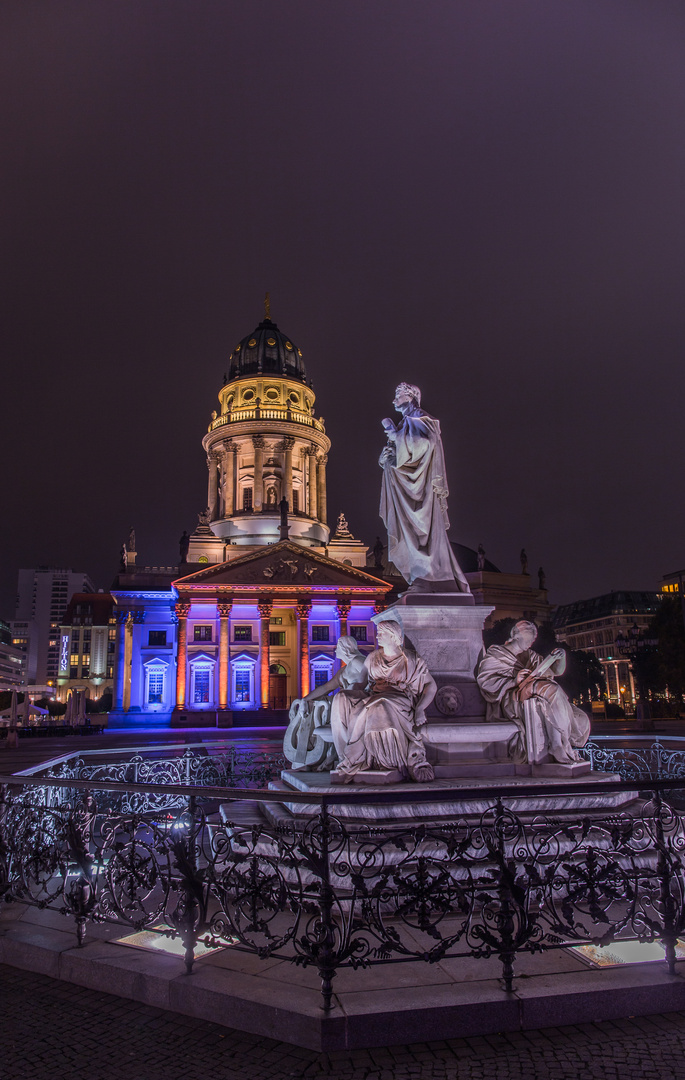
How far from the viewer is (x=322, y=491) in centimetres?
7875

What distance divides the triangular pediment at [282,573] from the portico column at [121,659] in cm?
632

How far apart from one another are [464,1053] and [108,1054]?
5.96 ft

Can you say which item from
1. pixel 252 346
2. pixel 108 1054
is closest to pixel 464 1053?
pixel 108 1054

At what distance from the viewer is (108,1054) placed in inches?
144

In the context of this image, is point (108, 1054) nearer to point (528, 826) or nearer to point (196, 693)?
point (528, 826)

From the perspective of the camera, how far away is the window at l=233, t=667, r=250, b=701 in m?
61.4

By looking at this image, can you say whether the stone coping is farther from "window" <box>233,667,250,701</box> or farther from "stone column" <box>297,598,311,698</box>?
"window" <box>233,667,250,701</box>

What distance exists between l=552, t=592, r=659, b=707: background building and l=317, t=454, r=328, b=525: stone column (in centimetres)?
5712

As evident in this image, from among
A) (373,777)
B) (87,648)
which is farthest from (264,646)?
(87,648)

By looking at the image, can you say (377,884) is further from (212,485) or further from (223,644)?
(212,485)

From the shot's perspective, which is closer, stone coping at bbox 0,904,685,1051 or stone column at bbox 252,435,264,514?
stone coping at bbox 0,904,685,1051

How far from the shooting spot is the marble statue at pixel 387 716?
6.56 m

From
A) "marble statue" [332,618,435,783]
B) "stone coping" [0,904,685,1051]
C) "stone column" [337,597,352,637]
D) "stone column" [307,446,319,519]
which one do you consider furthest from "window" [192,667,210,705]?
"stone coping" [0,904,685,1051]

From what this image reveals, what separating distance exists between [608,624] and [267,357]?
3196 inches
